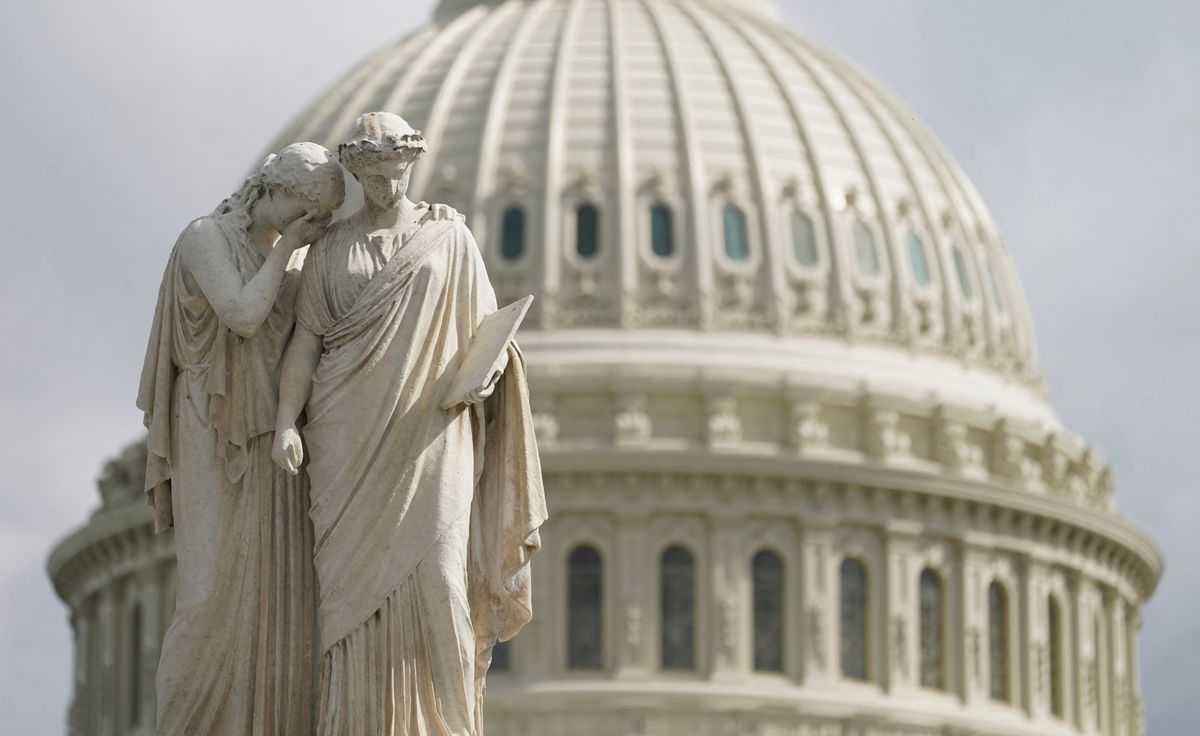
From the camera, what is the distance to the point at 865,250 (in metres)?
87.6

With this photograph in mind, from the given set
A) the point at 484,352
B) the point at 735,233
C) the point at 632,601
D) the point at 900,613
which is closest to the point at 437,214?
the point at 484,352

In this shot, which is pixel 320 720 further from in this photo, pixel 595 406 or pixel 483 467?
pixel 595 406

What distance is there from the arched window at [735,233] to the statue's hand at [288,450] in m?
71.2

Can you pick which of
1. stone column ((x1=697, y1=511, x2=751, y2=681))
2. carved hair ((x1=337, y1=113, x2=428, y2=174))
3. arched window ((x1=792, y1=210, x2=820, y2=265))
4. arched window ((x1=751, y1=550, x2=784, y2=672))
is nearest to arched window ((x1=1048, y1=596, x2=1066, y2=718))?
arched window ((x1=751, y1=550, x2=784, y2=672))

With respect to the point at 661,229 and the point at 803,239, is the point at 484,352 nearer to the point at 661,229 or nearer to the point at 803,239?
the point at 661,229

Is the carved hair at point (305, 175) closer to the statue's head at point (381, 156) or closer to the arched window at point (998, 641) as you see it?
the statue's head at point (381, 156)

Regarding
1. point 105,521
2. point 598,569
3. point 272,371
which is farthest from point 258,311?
point 105,521

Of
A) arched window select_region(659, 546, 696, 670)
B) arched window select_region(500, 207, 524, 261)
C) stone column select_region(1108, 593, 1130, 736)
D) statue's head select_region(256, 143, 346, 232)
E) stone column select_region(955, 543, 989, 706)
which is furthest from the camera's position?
stone column select_region(1108, 593, 1130, 736)

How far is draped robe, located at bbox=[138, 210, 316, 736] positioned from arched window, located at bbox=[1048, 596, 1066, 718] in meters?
71.9

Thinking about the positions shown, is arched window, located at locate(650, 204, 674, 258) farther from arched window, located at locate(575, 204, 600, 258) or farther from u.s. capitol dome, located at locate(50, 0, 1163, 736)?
arched window, located at locate(575, 204, 600, 258)

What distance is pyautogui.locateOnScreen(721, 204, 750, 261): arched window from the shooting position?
283 feet

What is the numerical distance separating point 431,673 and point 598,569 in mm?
66673

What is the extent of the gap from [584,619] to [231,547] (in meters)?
66.5

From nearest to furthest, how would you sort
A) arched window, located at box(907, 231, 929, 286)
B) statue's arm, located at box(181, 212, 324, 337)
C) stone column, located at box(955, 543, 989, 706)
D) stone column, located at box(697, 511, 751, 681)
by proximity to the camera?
statue's arm, located at box(181, 212, 324, 337)
stone column, located at box(697, 511, 751, 681)
stone column, located at box(955, 543, 989, 706)
arched window, located at box(907, 231, 929, 286)
